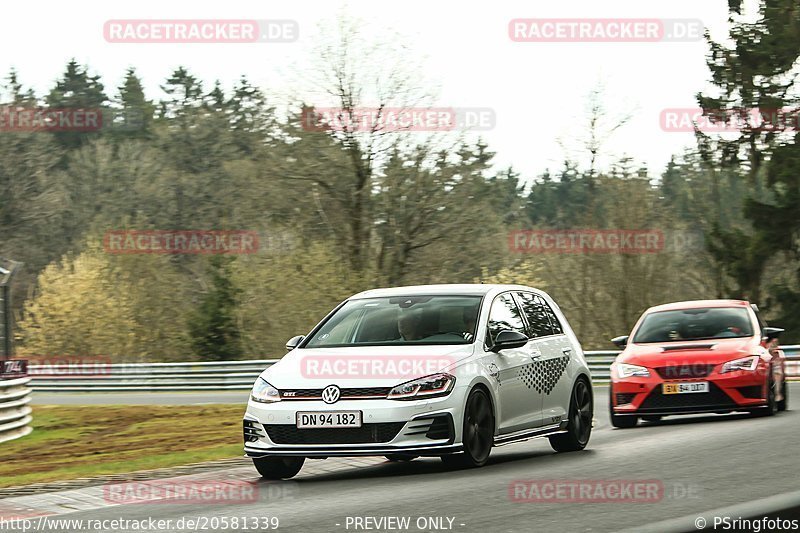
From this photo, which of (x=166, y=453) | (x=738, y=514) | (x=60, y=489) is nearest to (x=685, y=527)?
(x=738, y=514)

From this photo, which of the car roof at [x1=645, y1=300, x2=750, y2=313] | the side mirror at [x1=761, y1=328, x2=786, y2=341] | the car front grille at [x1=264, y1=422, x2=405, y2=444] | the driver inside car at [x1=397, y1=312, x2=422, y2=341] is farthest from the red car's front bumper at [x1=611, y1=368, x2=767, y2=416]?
the car front grille at [x1=264, y1=422, x2=405, y2=444]

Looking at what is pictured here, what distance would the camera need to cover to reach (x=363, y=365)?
11.0 meters

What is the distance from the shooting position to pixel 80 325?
63438 mm

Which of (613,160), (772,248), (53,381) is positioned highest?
(613,160)

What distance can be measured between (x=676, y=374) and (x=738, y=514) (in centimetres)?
1246

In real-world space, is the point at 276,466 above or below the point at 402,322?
below

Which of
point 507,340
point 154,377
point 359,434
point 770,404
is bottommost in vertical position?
Result: point 154,377

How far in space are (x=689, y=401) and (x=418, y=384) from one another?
6.26 metres

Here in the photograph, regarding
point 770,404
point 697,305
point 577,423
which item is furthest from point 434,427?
point 697,305

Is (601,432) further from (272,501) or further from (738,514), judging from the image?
(738,514)

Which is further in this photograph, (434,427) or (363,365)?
(363,365)

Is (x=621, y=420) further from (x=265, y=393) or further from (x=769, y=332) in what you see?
(x=265, y=393)

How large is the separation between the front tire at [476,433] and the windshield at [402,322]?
616 millimetres

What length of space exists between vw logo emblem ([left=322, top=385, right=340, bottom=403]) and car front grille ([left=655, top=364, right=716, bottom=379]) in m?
6.56
